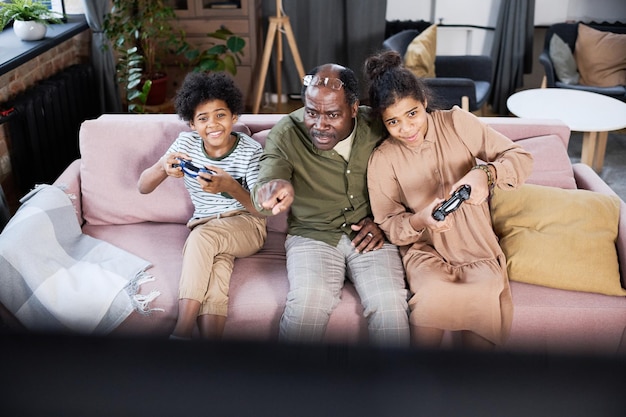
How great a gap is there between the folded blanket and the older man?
50 centimetres

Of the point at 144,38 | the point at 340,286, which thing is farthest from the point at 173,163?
the point at 144,38

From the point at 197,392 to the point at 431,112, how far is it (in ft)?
6.02

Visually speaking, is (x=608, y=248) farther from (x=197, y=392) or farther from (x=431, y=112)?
(x=197, y=392)

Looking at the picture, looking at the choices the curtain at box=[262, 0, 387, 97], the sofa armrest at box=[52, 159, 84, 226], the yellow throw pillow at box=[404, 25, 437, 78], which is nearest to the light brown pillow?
the yellow throw pillow at box=[404, 25, 437, 78]

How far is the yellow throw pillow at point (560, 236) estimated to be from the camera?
6.79 ft

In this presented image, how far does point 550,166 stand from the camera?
2.43 m

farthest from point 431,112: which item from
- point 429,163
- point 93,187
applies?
point 93,187

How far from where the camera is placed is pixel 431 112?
210 cm

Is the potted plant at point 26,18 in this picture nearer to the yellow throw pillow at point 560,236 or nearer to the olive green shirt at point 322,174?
the olive green shirt at point 322,174

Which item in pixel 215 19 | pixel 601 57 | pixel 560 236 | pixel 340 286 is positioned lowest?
pixel 340 286

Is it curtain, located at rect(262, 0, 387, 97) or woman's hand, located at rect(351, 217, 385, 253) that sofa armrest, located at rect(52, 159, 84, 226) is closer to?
woman's hand, located at rect(351, 217, 385, 253)

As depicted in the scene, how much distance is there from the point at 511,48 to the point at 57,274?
380cm

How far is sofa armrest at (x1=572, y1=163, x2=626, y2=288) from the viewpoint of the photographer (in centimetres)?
212

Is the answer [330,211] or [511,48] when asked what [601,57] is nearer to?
[511,48]
